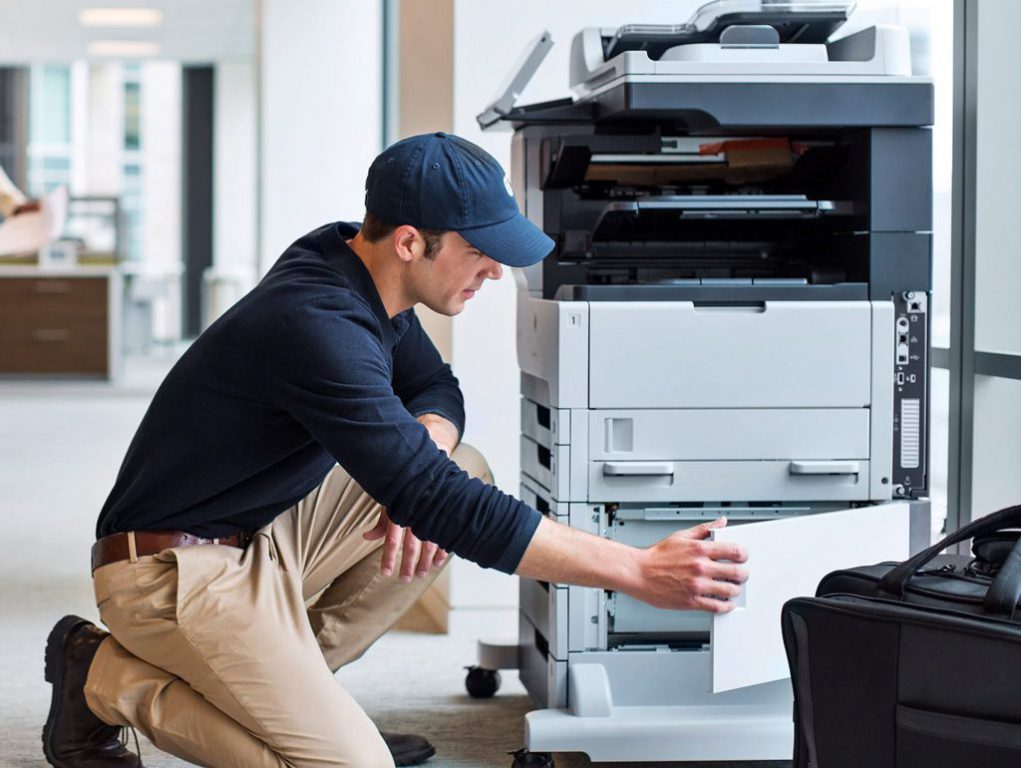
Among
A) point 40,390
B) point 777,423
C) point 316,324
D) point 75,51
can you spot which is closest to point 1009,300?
point 777,423

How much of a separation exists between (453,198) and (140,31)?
985cm

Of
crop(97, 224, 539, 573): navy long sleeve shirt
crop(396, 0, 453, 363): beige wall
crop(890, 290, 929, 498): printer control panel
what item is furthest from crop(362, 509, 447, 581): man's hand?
crop(396, 0, 453, 363): beige wall

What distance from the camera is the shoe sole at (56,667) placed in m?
1.90

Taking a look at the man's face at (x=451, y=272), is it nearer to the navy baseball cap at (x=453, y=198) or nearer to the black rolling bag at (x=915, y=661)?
the navy baseball cap at (x=453, y=198)

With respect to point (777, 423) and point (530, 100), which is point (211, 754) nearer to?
point (777, 423)

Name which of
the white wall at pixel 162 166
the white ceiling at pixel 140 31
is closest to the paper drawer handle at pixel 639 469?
the white ceiling at pixel 140 31

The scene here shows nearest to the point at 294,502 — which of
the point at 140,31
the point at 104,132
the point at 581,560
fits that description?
the point at 581,560

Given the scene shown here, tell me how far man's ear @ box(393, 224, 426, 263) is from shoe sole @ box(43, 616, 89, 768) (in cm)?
76

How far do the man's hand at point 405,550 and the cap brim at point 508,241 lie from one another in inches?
14.7

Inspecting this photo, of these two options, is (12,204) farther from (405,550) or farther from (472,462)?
(405,550)

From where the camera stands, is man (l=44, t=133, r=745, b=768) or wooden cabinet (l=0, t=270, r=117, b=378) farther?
wooden cabinet (l=0, t=270, r=117, b=378)

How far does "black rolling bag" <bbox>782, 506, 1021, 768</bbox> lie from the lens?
1.26 metres

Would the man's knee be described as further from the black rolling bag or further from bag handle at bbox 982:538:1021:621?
bag handle at bbox 982:538:1021:621

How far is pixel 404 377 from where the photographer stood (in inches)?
82.2
